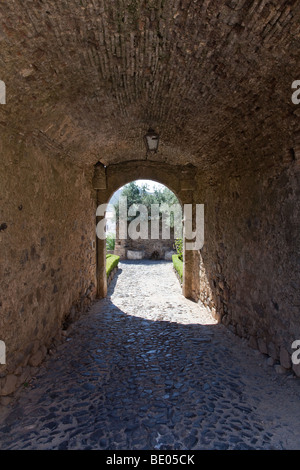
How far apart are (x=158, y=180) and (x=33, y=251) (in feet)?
14.2

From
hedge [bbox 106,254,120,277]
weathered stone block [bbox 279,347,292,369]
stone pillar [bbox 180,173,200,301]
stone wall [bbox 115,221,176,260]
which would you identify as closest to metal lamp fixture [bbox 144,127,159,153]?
stone pillar [bbox 180,173,200,301]

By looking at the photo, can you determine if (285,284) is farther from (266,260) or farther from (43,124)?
(43,124)

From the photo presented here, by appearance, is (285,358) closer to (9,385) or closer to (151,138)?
(9,385)

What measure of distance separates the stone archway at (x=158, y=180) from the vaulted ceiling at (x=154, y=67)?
2.71 m

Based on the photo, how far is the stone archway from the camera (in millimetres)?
6609

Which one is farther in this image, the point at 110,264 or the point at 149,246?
the point at 149,246

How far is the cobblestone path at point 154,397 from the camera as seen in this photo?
6.91 feet

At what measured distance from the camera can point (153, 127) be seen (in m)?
4.32

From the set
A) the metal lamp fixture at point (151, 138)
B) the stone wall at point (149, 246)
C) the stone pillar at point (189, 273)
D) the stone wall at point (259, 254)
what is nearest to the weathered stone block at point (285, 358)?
the stone wall at point (259, 254)

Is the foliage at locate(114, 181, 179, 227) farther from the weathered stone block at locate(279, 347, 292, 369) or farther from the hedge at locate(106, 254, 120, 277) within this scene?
the weathered stone block at locate(279, 347, 292, 369)

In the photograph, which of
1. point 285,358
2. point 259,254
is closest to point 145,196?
point 259,254

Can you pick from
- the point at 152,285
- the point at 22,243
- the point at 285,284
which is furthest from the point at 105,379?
the point at 152,285

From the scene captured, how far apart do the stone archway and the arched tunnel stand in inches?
59.9
